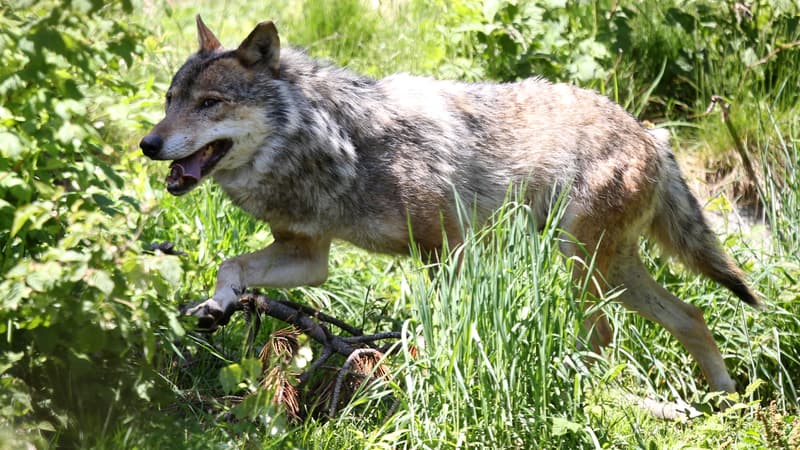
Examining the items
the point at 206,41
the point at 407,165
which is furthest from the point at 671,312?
the point at 206,41

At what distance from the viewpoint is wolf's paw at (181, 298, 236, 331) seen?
4.41 meters

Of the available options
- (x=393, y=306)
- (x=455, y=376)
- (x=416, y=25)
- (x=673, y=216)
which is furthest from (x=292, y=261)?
(x=416, y=25)

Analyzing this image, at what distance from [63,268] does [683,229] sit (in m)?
3.71

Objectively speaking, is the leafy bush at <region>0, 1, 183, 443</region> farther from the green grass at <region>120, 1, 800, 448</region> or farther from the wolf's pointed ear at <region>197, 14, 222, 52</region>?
the wolf's pointed ear at <region>197, 14, 222, 52</region>

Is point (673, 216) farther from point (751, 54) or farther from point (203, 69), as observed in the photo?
point (203, 69)

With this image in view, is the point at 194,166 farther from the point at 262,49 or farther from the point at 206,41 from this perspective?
the point at 206,41

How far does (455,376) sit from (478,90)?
215 centimetres

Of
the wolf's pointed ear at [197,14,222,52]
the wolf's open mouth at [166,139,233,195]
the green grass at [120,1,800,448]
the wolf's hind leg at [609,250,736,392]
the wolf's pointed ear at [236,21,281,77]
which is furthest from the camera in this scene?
the wolf's hind leg at [609,250,736,392]

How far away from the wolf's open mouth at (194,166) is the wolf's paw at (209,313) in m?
0.52

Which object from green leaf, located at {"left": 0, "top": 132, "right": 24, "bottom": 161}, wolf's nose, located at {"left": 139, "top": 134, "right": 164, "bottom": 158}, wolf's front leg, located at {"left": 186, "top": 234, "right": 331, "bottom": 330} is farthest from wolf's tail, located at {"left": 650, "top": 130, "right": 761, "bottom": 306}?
green leaf, located at {"left": 0, "top": 132, "right": 24, "bottom": 161}

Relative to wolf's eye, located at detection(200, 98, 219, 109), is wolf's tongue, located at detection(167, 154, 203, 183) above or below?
below

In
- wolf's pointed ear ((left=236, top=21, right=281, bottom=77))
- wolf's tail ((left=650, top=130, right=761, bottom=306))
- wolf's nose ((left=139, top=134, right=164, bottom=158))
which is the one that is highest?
wolf's pointed ear ((left=236, top=21, right=281, bottom=77))

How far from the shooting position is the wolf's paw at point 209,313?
441cm

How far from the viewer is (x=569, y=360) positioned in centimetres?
402
